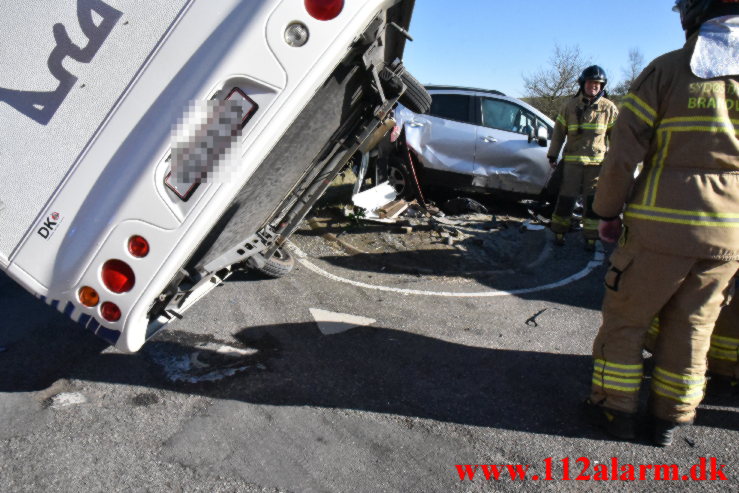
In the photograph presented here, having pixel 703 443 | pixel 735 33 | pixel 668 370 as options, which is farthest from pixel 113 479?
pixel 735 33

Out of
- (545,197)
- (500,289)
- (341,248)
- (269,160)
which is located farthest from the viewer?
(545,197)

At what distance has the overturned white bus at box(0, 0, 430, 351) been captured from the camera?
2.19 m

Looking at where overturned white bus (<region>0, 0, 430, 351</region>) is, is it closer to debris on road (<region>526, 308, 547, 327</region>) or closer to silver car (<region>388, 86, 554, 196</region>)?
debris on road (<region>526, 308, 547, 327</region>)

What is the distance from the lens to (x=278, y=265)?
461 cm

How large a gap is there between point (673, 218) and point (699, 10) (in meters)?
0.99

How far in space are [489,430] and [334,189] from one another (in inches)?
217

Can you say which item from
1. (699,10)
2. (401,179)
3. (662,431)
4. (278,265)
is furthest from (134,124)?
(401,179)

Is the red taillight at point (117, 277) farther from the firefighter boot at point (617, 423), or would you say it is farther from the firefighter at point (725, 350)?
the firefighter at point (725, 350)

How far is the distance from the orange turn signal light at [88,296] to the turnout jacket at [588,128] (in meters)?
5.32

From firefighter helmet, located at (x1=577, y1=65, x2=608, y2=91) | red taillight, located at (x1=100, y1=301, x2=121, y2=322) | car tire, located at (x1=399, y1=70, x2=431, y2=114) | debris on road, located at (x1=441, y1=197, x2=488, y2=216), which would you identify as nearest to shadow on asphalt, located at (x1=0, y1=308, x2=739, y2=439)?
red taillight, located at (x1=100, y1=301, x2=121, y2=322)

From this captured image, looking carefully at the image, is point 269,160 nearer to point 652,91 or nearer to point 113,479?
point 113,479

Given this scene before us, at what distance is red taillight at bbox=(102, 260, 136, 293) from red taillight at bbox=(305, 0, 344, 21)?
137 cm

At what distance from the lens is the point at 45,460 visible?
2.32 m

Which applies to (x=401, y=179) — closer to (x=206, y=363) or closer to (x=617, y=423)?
(x=206, y=363)
